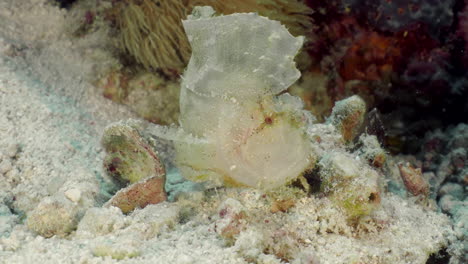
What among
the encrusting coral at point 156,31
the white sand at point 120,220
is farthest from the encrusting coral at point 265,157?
the encrusting coral at point 156,31

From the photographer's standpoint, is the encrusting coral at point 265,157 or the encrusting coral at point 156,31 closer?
the encrusting coral at point 265,157

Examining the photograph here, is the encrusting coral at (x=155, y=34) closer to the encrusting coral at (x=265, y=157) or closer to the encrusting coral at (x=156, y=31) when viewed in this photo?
the encrusting coral at (x=156, y=31)

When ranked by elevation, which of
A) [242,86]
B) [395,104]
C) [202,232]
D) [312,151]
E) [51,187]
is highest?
[242,86]

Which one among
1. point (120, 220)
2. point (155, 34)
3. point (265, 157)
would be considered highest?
point (265, 157)

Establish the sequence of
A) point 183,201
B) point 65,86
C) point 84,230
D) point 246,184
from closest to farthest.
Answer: point 84,230 → point 246,184 → point 183,201 → point 65,86

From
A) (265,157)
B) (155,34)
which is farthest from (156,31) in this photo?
(265,157)

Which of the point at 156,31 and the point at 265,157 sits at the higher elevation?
the point at 265,157

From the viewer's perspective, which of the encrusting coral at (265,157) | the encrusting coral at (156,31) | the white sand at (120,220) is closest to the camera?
the white sand at (120,220)

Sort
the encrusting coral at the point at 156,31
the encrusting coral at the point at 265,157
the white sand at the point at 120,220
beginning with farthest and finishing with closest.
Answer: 1. the encrusting coral at the point at 156,31
2. the encrusting coral at the point at 265,157
3. the white sand at the point at 120,220

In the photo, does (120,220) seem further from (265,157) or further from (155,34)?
(155,34)

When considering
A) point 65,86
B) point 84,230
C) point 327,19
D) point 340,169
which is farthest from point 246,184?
point 65,86

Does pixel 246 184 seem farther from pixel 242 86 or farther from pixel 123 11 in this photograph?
pixel 123 11
